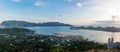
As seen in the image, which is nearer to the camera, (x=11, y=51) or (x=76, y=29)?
(x=11, y=51)

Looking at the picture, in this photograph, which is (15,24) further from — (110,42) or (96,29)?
(110,42)

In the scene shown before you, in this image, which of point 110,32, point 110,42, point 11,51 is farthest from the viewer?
point 110,32

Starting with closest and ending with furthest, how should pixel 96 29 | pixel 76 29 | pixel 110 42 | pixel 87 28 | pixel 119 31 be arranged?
pixel 110 42
pixel 119 31
pixel 96 29
pixel 87 28
pixel 76 29

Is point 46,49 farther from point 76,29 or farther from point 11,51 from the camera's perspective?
point 76,29

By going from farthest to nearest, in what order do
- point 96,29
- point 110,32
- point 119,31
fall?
point 96,29
point 110,32
point 119,31

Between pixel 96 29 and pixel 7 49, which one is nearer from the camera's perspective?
pixel 7 49

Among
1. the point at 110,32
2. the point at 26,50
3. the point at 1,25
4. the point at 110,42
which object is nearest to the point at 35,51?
the point at 26,50

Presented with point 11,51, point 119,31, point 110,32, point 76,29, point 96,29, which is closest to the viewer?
point 11,51

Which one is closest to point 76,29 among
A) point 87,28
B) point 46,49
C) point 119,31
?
point 87,28
